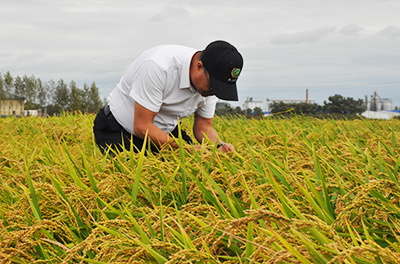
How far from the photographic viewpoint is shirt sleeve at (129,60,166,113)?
3191mm

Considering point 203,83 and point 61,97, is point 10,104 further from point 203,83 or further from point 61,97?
point 203,83

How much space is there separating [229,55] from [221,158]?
1.05 m

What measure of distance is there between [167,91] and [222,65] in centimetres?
66

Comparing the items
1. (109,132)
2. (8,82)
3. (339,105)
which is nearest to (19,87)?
(8,82)

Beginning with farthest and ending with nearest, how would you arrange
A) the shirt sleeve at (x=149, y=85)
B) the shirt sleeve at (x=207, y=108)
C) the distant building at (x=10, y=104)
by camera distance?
the distant building at (x=10, y=104) → the shirt sleeve at (x=207, y=108) → the shirt sleeve at (x=149, y=85)

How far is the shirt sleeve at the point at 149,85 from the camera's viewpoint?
3.19m

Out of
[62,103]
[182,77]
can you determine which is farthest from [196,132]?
[62,103]

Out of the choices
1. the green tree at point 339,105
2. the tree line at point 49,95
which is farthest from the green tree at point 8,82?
the green tree at point 339,105

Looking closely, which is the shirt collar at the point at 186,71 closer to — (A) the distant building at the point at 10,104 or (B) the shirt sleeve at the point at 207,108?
(B) the shirt sleeve at the point at 207,108

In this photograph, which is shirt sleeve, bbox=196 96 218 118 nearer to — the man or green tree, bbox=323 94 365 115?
the man

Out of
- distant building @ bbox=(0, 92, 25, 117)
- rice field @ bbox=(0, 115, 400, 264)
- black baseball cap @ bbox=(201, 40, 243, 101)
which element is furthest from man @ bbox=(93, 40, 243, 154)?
distant building @ bbox=(0, 92, 25, 117)

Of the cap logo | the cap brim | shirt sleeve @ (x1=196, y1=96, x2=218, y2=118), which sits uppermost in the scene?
the cap logo

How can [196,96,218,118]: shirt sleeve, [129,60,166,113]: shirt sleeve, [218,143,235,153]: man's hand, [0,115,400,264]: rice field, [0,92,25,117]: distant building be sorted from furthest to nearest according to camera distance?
[0,92,25,117]: distant building
[196,96,218,118]: shirt sleeve
[129,60,166,113]: shirt sleeve
[218,143,235,153]: man's hand
[0,115,400,264]: rice field

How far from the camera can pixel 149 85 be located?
10.5 feet
